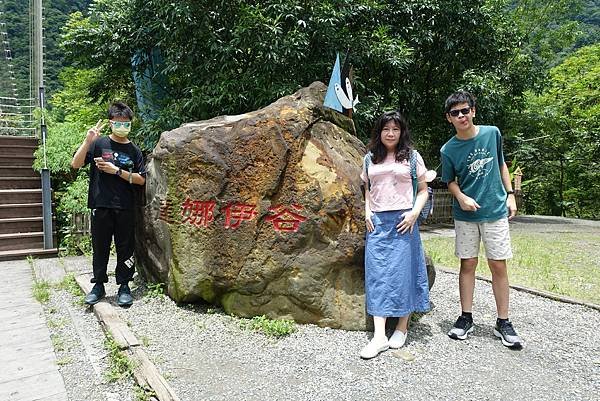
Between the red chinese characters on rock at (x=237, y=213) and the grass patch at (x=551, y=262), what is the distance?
145 inches

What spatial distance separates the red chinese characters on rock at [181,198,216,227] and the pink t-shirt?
4.80 feet

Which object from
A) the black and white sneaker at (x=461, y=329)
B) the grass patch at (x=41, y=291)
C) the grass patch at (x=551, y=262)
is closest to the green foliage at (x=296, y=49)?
the grass patch at (x=551, y=262)

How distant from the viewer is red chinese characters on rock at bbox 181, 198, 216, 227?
3.88 metres

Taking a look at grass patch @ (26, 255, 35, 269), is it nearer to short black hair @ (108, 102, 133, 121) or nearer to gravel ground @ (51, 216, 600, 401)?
gravel ground @ (51, 216, 600, 401)

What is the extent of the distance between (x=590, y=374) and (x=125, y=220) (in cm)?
397

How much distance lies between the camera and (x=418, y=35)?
9.43 metres

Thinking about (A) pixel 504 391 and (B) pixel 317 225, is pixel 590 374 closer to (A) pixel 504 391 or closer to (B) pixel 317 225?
(A) pixel 504 391

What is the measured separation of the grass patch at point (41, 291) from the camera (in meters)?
4.62

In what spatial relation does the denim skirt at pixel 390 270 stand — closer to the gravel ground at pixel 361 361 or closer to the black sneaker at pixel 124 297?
the gravel ground at pixel 361 361

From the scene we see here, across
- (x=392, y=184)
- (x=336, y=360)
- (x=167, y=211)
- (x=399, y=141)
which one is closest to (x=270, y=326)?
(x=336, y=360)

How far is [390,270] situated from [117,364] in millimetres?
2063

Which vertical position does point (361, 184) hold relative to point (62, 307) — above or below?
above

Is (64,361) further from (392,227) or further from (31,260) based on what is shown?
(31,260)

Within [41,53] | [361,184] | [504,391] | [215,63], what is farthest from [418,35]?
[504,391]
